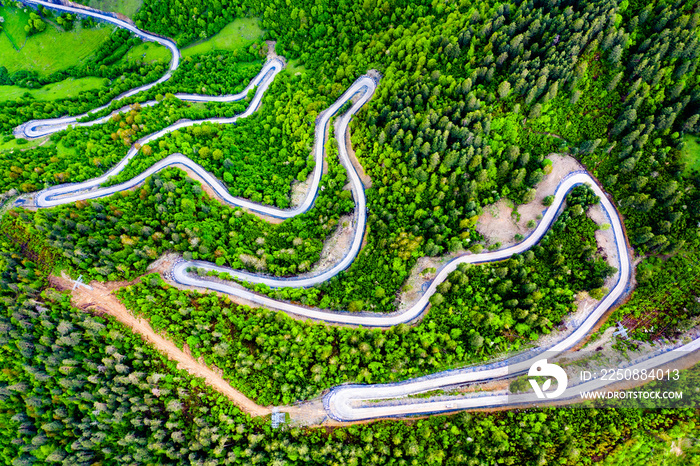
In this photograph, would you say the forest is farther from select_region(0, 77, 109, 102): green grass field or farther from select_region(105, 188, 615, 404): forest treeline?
select_region(0, 77, 109, 102): green grass field

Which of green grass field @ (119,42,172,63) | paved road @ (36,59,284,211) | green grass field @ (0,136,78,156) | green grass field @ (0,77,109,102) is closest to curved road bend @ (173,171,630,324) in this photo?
paved road @ (36,59,284,211)

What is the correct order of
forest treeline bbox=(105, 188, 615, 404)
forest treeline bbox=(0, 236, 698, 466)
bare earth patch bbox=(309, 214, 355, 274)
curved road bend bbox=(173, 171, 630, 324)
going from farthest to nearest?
1. bare earth patch bbox=(309, 214, 355, 274)
2. curved road bend bbox=(173, 171, 630, 324)
3. forest treeline bbox=(105, 188, 615, 404)
4. forest treeline bbox=(0, 236, 698, 466)

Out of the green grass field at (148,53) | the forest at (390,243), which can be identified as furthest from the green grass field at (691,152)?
the green grass field at (148,53)

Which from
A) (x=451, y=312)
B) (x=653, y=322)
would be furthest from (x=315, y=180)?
(x=653, y=322)

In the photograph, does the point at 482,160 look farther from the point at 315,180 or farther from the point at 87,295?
the point at 87,295

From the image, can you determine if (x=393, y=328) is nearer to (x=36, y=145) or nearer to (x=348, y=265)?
(x=348, y=265)

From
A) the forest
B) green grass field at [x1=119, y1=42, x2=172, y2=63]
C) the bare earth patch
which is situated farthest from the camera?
green grass field at [x1=119, y1=42, x2=172, y2=63]

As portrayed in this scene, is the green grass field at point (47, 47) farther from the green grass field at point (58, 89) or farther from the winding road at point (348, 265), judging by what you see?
the winding road at point (348, 265)
